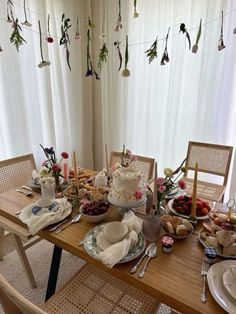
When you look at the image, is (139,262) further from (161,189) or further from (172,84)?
A: (172,84)

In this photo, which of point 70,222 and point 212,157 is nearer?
point 70,222

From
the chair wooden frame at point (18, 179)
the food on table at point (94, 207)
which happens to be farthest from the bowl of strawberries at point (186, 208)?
the chair wooden frame at point (18, 179)

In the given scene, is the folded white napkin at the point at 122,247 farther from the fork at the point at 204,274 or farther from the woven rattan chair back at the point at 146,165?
the woven rattan chair back at the point at 146,165

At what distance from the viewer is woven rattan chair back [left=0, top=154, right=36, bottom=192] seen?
181 cm

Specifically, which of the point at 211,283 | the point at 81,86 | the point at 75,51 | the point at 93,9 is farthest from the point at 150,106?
the point at 211,283

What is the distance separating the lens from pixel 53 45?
245cm

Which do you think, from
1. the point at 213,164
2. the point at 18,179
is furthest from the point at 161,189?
the point at 18,179

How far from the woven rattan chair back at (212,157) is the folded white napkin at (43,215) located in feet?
4.06

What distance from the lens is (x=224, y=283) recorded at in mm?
818

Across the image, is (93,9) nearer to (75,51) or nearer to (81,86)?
(75,51)

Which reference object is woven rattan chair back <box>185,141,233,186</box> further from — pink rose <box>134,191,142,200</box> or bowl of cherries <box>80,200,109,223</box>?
bowl of cherries <box>80,200,109,223</box>

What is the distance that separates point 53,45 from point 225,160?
2043 mm

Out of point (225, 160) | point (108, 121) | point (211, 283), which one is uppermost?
point (108, 121)

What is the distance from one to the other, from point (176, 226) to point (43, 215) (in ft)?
2.18
